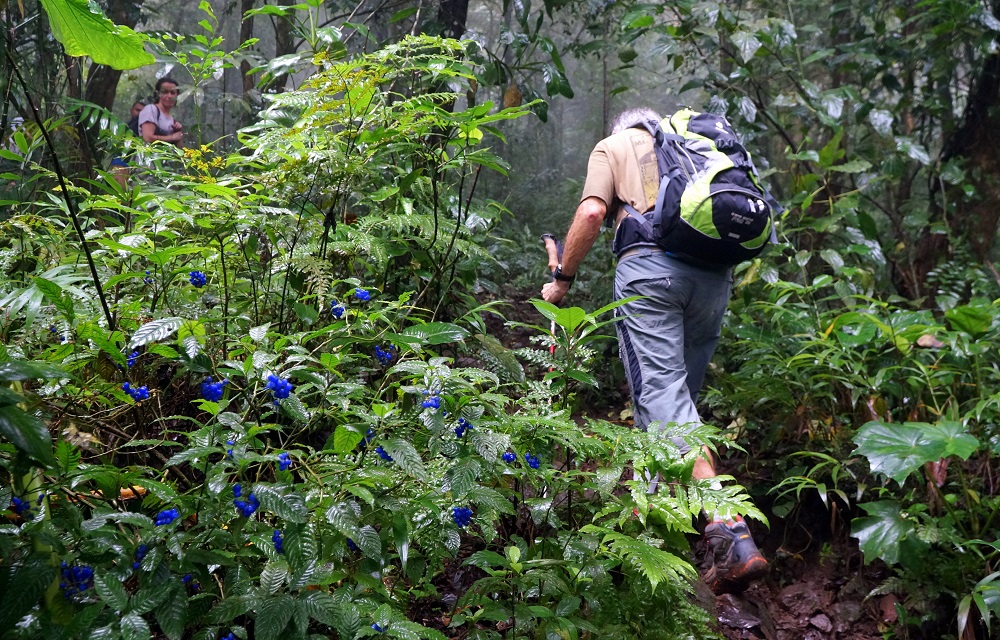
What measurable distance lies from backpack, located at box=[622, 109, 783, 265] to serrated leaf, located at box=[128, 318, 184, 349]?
217cm

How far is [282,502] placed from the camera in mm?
1443

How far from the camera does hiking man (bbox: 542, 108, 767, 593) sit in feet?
11.0

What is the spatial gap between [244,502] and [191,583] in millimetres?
275

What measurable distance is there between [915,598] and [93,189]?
5126mm

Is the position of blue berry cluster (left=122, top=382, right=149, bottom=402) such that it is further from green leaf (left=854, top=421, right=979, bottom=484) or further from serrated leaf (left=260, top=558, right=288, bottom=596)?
green leaf (left=854, top=421, right=979, bottom=484)

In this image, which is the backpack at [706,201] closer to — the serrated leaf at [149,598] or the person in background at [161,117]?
the serrated leaf at [149,598]

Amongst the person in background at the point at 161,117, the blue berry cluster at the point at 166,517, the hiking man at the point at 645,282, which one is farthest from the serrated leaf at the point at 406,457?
the person in background at the point at 161,117

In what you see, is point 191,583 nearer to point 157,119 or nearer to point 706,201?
point 706,201

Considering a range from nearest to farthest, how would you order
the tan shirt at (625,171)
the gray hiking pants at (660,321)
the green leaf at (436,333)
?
the green leaf at (436,333) → the gray hiking pants at (660,321) → the tan shirt at (625,171)

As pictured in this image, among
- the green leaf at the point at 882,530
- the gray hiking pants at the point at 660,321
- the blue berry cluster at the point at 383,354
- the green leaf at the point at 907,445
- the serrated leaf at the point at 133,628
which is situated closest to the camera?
the serrated leaf at the point at 133,628

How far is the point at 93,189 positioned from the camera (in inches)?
193

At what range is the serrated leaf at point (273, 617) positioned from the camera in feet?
4.45

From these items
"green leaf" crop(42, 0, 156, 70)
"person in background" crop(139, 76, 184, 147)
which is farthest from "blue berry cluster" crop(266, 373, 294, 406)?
"person in background" crop(139, 76, 184, 147)

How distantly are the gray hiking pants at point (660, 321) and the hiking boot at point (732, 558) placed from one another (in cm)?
49
